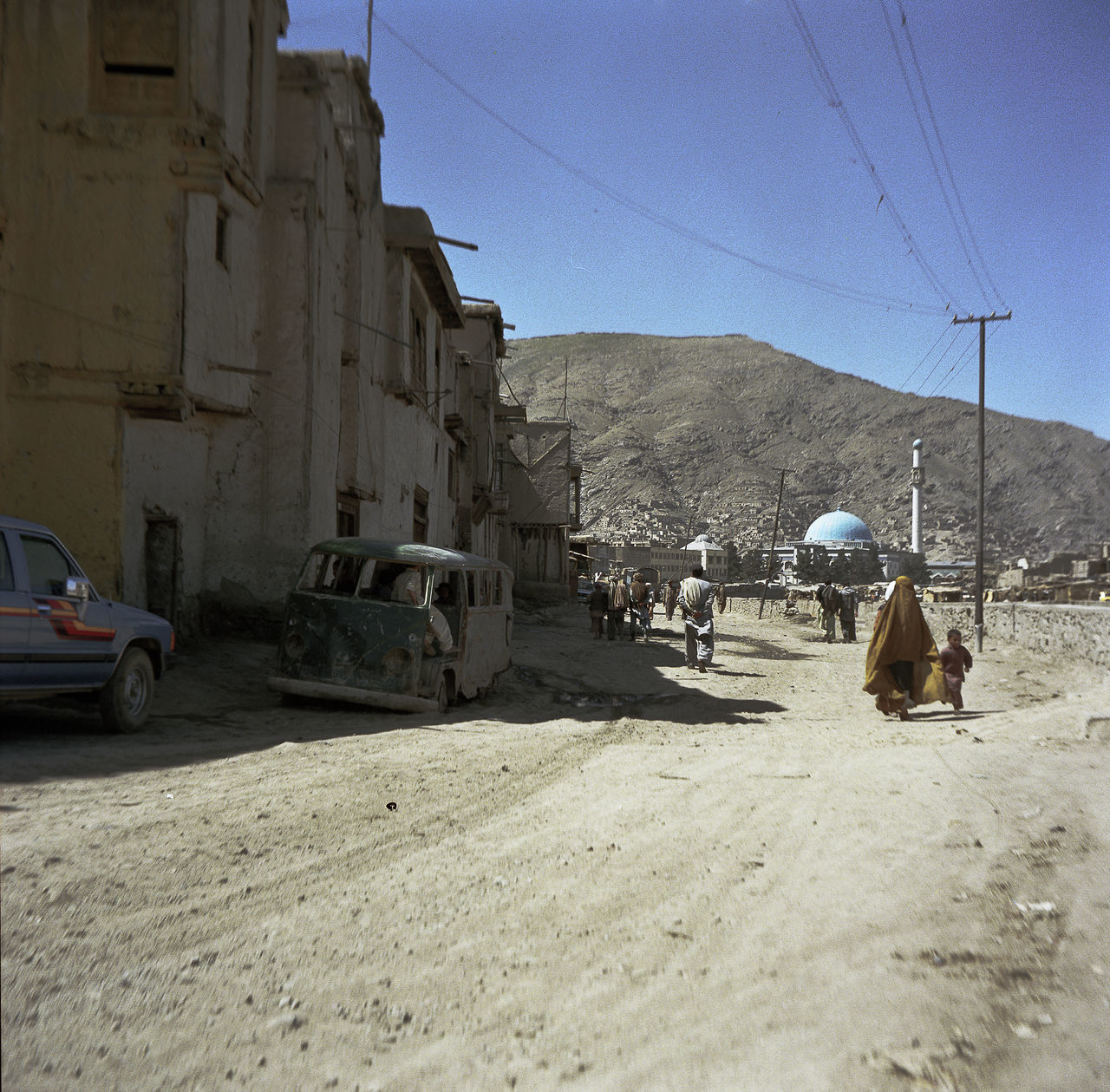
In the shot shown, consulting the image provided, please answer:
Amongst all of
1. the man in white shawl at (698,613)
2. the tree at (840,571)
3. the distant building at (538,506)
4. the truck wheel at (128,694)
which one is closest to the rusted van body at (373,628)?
the truck wheel at (128,694)

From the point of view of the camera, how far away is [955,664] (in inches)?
444

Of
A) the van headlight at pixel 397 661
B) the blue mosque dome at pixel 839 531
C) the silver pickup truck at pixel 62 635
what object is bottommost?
Result: the van headlight at pixel 397 661

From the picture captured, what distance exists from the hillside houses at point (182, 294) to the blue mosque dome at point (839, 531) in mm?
92164

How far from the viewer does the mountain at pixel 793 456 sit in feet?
452

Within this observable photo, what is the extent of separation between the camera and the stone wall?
1906 centimetres

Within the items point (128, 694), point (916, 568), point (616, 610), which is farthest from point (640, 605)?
point (916, 568)

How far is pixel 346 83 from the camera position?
1666cm

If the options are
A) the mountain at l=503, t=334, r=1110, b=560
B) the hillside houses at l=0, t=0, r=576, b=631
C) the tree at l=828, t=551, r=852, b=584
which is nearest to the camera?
the hillside houses at l=0, t=0, r=576, b=631

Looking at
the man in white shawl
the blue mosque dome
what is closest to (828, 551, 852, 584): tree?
the blue mosque dome

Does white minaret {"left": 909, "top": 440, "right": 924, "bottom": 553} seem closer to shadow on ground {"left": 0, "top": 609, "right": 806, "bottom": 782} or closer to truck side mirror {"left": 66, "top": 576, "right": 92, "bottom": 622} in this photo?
shadow on ground {"left": 0, "top": 609, "right": 806, "bottom": 782}

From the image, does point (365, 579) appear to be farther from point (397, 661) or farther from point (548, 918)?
point (548, 918)

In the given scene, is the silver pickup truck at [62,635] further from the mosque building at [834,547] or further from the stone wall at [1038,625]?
the mosque building at [834,547]

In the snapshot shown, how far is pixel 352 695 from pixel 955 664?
7112 mm

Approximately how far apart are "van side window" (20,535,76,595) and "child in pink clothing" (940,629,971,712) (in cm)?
926
